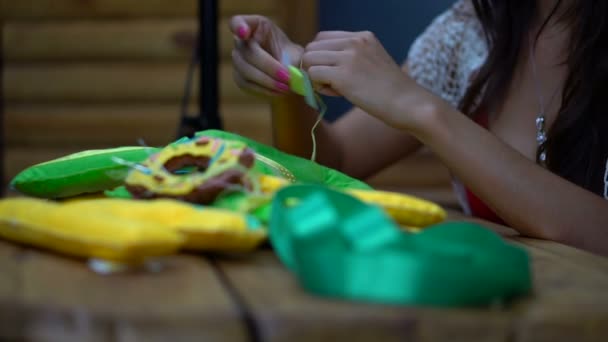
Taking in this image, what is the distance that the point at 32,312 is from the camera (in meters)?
0.46

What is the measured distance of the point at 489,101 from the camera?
1310 mm

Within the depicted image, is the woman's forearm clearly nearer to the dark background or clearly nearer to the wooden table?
the wooden table

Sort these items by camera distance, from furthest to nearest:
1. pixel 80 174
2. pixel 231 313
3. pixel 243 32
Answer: pixel 243 32 → pixel 80 174 → pixel 231 313

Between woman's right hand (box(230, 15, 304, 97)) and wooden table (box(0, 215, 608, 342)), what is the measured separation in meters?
0.49

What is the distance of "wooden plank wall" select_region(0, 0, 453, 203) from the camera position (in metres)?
2.32

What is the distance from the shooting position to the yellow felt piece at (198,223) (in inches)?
23.0

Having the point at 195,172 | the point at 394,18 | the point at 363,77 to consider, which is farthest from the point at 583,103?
the point at 394,18

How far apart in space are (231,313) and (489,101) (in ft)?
3.11

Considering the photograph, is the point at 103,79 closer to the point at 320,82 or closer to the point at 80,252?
the point at 320,82

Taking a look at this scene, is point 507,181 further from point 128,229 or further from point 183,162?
point 128,229

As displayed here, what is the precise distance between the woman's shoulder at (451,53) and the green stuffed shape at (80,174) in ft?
2.49

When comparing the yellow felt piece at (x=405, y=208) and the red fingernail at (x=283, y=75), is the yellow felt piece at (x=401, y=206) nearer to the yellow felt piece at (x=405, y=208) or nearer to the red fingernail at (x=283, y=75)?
the yellow felt piece at (x=405, y=208)

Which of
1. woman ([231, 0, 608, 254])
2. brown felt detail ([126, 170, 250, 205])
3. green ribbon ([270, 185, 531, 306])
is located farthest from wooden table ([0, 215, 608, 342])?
woman ([231, 0, 608, 254])

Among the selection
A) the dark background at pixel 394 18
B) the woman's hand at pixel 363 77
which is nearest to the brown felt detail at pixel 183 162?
the woman's hand at pixel 363 77
